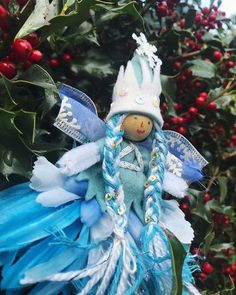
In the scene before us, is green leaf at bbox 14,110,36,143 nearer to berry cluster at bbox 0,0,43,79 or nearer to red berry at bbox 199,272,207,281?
berry cluster at bbox 0,0,43,79

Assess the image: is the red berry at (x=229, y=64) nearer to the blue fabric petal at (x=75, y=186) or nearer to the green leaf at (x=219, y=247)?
the green leaf at (x=219, y=247)

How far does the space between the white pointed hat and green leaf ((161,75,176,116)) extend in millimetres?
253

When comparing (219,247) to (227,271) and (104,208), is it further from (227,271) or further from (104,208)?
(104,208)

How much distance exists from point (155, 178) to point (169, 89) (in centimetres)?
38

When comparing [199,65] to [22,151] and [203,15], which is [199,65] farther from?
[22,151]

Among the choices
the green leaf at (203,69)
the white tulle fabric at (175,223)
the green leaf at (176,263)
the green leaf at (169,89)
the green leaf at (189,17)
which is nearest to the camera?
the green leaf at (176,263)

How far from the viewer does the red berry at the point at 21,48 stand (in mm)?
894

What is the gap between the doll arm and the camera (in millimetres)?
931

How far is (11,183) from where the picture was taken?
0.98 metres

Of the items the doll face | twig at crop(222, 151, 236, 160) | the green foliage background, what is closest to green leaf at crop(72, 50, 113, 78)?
the green foliage background

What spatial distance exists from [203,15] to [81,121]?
741 mm

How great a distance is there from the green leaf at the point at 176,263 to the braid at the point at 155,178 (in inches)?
6.1

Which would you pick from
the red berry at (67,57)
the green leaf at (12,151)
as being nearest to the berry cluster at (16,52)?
the green leaf at (12,151)

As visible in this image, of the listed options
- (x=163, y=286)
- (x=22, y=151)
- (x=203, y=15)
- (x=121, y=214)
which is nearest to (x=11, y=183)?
(x=22, y=151)
